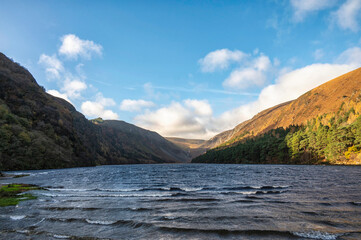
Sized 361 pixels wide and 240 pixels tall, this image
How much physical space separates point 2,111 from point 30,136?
1995 cm

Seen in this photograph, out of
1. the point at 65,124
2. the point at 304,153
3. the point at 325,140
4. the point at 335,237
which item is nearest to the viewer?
the point at 335,237

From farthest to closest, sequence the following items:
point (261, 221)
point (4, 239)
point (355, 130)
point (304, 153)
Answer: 1. point (304, 153)
2. point (355, 130)
3. point (261, 221)
4. point (4, 239)

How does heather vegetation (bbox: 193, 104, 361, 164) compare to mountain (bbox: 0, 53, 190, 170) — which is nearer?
mountain (bbox: 0, 53, 190, 170)

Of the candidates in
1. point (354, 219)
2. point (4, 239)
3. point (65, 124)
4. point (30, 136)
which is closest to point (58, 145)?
point (30, 136)

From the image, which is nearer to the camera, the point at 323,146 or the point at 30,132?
the point at 30,132

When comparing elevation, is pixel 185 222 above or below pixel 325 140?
below

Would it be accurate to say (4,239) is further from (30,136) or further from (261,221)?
(30,136)

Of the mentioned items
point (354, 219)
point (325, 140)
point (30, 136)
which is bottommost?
point (354, 219)

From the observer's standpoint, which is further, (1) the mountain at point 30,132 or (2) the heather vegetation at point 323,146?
(2) the heather vegetation at point 323,146

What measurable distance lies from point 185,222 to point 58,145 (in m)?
163

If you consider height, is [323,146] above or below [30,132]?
below

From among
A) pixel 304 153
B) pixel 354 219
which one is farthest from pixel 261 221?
pixel 304 153

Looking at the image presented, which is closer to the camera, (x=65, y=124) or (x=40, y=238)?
(x=40, y=238)

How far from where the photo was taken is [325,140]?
130m
